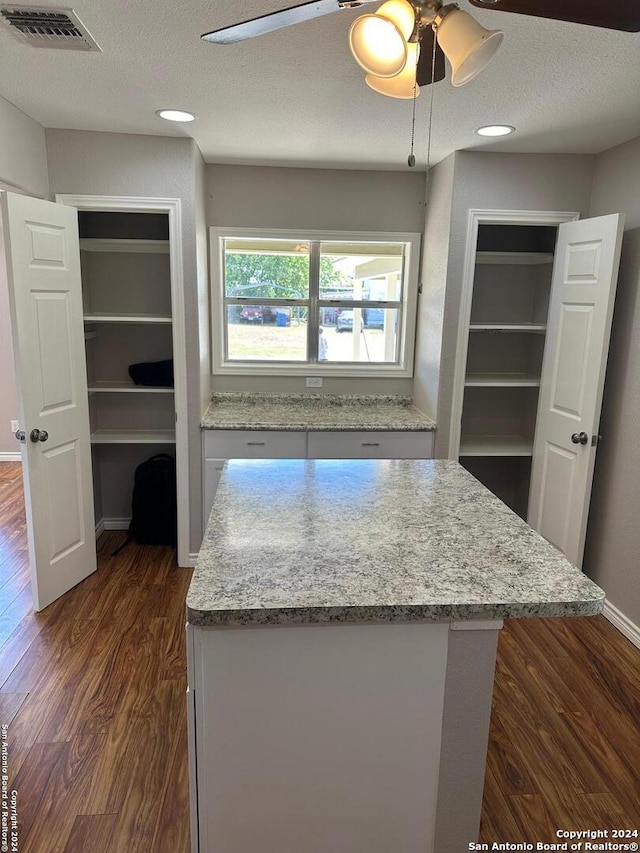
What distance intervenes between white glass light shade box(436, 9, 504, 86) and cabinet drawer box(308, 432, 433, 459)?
223 cm

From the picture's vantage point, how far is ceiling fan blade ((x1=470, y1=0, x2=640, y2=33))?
1125 millimetres

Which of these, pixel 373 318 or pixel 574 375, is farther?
pixel 373 318

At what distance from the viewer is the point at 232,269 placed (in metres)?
3.79

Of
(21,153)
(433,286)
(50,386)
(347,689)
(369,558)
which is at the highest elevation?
(21,153)

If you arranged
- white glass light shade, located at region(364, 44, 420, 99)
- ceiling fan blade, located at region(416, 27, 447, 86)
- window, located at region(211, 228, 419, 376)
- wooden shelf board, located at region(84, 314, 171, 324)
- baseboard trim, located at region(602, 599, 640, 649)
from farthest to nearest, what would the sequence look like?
window, located at region(211, 228, 419, 376) < wooden shelf board, located at region(84, 314, 171, 324) < baseboard trim, located at region(602, 599, 640, 649) < white glass light shade, located at region(364, 44, 420, 99) < ceiling fan blade, located at region(416, 27, 447, 86)

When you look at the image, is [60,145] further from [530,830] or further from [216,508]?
[530,830]

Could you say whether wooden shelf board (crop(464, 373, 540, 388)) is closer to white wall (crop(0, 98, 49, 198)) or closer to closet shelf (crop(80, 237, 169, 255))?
closet shelf (crop(80, 237, 169, 255))

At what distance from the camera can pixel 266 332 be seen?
3889 millimetres

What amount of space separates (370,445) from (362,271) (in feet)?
4.28

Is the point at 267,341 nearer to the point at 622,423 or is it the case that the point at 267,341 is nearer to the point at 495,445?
the point at 495,445

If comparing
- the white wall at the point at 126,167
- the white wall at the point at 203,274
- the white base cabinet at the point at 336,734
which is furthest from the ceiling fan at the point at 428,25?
the white wall at the point at 203,274

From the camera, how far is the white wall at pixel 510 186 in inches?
122
